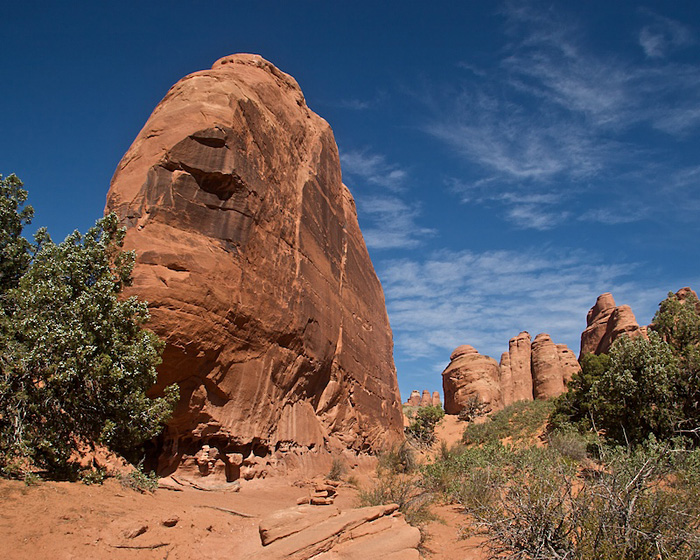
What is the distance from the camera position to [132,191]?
1020cm

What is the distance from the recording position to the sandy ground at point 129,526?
5.53 meters

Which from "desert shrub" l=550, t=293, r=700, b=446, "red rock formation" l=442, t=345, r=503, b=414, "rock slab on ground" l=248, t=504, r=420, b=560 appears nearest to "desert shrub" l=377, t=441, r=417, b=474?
"desert shrub" l=550, t=293, r=700, b=446

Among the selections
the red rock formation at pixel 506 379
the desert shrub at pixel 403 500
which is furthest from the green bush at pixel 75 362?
the red rock formation at pixel 506 379

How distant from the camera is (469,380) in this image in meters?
39.5

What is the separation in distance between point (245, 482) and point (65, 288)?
20.0 feet

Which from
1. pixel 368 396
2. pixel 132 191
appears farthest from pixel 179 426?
pixel 368 396

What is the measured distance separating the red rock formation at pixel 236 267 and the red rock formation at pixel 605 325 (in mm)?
30208

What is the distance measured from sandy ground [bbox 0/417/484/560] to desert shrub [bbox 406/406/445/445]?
20635 millimetres

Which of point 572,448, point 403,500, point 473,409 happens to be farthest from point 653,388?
point 473,409

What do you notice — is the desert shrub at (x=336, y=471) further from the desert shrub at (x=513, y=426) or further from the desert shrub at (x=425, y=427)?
the desert shrub at (x=425, y=427)

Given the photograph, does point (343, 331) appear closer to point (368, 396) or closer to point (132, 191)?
point (368, 396)

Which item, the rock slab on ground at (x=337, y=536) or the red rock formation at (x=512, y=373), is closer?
the rock slab on ground at (x=337, y=536)

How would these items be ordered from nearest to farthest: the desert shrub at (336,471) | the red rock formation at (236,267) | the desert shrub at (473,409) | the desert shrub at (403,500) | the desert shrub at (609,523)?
the desert shrub at (609,523) < the desert shrub at (403,500) < the red rock formation at (236,267) < the desert shrub at (336,471) < the desert shrub at (473,409)

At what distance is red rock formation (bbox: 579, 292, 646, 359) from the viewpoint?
3841 centimetres
